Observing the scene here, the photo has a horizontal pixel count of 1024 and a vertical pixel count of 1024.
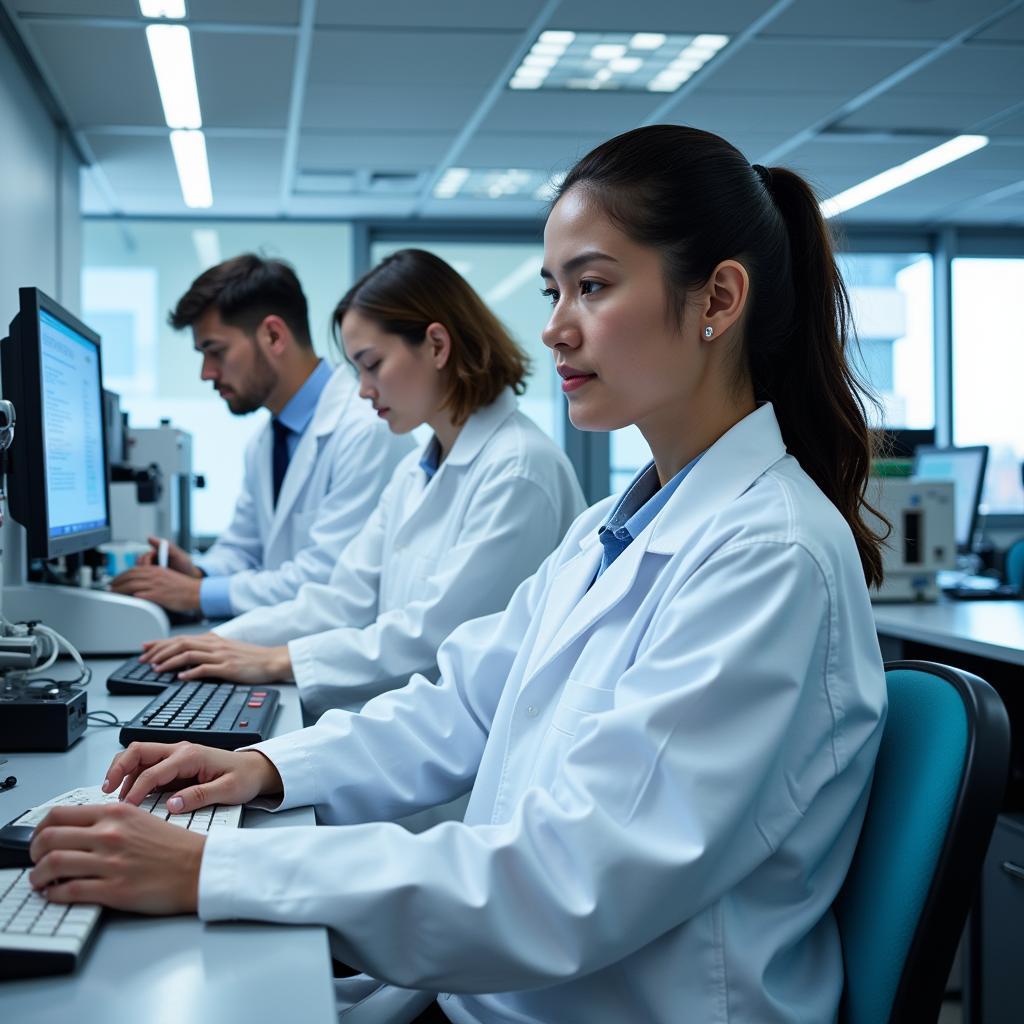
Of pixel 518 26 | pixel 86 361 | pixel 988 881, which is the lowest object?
pixel 988 881

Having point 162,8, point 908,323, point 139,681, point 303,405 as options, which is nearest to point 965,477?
point 908,323

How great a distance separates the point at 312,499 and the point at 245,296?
56cm

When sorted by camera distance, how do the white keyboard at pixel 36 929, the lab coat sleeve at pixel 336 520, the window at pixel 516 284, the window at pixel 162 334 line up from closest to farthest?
the white keyboard at pixel 36 929 < the lab coat sleeve at pixel 336 520 < the window at pixel 162 334 < the window at pixel 516 284

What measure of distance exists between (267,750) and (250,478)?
75.7 inches

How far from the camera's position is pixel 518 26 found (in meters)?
3.38

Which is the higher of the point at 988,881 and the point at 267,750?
the point at 267,750

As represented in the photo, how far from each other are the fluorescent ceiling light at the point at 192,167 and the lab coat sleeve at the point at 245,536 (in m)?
2.17

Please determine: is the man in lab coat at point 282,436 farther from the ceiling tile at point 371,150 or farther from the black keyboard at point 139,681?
the ceiling tile at point 371,150

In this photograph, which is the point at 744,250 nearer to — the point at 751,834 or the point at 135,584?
the point at 751,834

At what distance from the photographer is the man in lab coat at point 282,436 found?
2447 millimetres

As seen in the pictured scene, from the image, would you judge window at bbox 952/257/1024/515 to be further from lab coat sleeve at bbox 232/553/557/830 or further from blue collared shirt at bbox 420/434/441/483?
lab coat sleeve at bbox 232/553/557/830

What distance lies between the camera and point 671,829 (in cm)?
75

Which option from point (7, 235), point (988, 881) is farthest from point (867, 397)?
point (7, 235)

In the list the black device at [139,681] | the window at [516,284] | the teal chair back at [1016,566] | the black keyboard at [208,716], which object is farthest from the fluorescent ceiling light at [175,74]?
the teal chair back at [1016,566]
